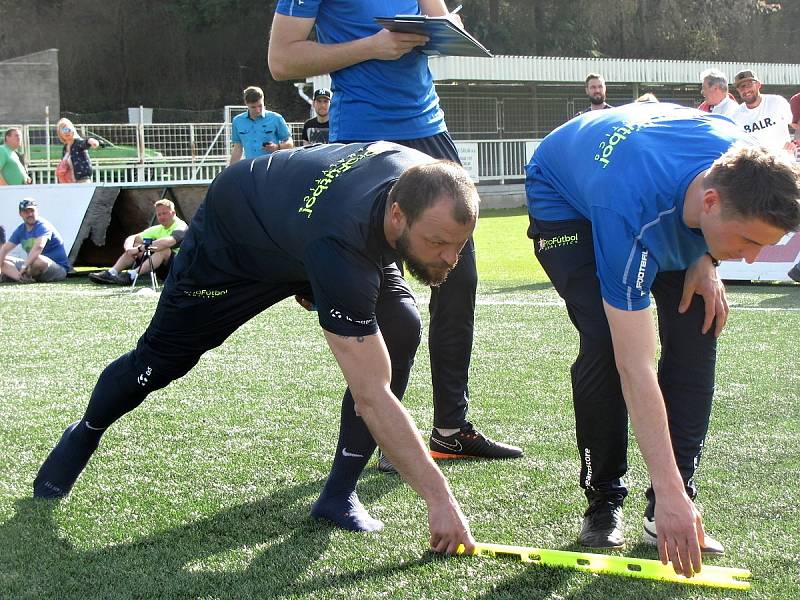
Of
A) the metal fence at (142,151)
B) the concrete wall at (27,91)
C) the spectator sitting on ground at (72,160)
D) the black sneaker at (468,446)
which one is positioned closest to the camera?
the black sneaker at (468,446)

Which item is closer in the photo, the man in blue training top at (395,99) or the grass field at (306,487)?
the grass field at (306,487)

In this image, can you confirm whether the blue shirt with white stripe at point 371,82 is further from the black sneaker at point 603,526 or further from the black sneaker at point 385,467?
the black sneaker at point 603,526

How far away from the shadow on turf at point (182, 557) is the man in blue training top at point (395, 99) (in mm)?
688

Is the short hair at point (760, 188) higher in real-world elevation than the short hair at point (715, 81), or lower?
lower

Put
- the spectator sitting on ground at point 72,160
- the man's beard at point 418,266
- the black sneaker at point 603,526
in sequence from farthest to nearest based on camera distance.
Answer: the spectator sitting on ground at point 72,160 → the black sneaker at point 603,526 → the man's beard at point 418,266

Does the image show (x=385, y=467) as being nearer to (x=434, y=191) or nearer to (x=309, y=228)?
(x=309, y=228)

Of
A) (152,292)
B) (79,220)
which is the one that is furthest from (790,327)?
(79,220)

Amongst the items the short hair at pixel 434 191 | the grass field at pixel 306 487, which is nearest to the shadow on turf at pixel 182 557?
the grass field at pixel 306 487

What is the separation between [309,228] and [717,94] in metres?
8.83

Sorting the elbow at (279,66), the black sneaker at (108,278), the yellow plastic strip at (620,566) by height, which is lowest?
the black sneaker at (108,278)

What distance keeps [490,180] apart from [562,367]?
20.3m

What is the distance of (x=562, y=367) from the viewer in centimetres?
639

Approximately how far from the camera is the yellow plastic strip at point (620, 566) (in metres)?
3.05

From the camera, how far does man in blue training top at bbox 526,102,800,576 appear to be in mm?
2672
